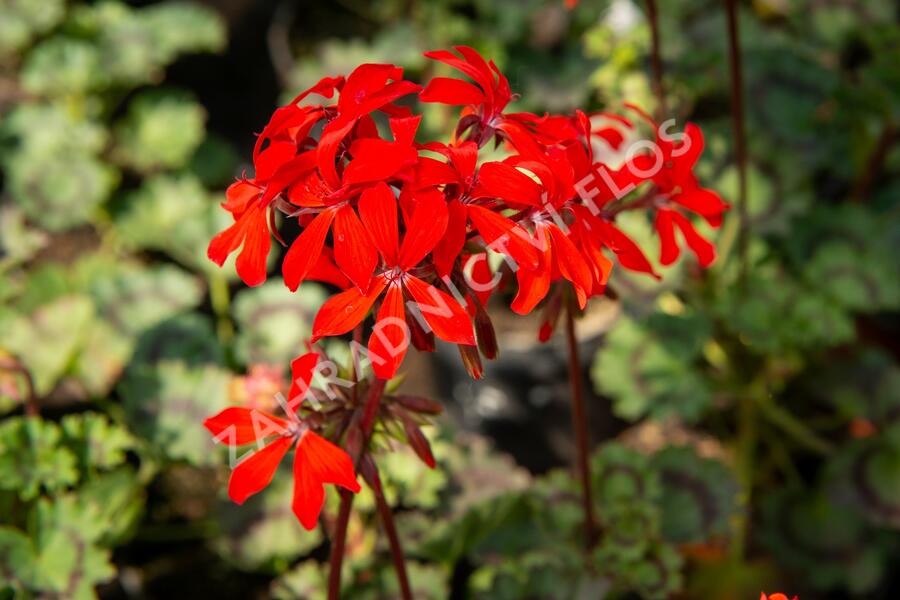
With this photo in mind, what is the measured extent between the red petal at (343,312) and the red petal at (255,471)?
7.0 inches

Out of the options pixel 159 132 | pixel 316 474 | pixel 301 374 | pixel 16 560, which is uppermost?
pixel 159 132

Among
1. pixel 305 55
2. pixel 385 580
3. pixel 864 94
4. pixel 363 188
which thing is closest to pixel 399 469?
pixel 385 580

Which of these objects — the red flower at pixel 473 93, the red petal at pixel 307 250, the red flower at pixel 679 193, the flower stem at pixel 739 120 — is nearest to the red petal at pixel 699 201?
the red flower at pixel 679 193

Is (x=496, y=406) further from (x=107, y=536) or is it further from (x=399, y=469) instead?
(x=107, y=536)

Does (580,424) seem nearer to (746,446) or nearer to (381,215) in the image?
(381,215)

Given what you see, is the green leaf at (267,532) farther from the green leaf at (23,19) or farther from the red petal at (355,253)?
the green leaf at (23,19)

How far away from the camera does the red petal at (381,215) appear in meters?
0.91

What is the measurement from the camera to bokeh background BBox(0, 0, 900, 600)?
172 centimetres

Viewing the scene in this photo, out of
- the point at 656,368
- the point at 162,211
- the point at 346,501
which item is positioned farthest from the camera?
the point at 162,211

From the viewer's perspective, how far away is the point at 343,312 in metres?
0.93

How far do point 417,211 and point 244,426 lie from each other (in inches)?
13.5

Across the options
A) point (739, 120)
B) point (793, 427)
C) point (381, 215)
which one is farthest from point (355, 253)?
point (793, 427)

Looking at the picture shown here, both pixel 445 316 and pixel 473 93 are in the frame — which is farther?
pixel 473 93

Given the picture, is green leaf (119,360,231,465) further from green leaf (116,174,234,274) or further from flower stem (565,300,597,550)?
flower stem (565,300,597,550)
